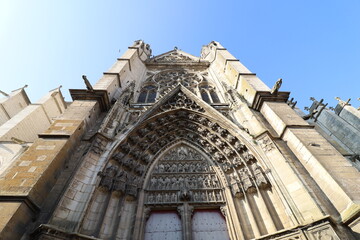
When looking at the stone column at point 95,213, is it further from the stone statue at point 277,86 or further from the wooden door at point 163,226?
the stone statue at point 277,86

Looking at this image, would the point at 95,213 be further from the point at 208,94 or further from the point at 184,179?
the point at 208,94

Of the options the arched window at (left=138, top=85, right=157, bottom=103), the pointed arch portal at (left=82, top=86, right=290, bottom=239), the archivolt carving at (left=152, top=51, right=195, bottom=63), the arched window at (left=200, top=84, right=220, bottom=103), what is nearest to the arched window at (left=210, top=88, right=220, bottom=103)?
the arched window at (left=200, top=84, right=220, bottom=103)

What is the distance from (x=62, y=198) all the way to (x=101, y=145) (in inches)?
68.2

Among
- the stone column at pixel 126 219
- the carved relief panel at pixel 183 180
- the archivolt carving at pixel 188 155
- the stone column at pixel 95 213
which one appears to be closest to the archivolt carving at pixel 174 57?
the archivolt carving at pixel 188 155

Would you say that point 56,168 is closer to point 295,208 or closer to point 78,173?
point 78,173

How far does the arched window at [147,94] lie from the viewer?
33.6 ft

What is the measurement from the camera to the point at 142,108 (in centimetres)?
820

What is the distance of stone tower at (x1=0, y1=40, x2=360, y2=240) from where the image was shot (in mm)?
3742

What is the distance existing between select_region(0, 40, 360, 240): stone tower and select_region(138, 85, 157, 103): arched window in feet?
5.72

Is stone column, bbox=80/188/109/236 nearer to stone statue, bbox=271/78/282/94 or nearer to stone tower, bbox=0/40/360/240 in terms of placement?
stone tower, bbox=0/40/360/240

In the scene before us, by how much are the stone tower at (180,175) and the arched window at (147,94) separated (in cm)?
174

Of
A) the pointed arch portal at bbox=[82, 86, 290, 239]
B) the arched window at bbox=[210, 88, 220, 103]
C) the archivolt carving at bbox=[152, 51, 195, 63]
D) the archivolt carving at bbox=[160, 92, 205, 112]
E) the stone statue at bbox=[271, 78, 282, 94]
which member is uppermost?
the archivolt carving at bbox=[152, 51, 195, 63]

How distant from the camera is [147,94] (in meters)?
10.8

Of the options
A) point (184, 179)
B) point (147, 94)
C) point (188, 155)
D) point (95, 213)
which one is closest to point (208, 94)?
point (147, 94)
